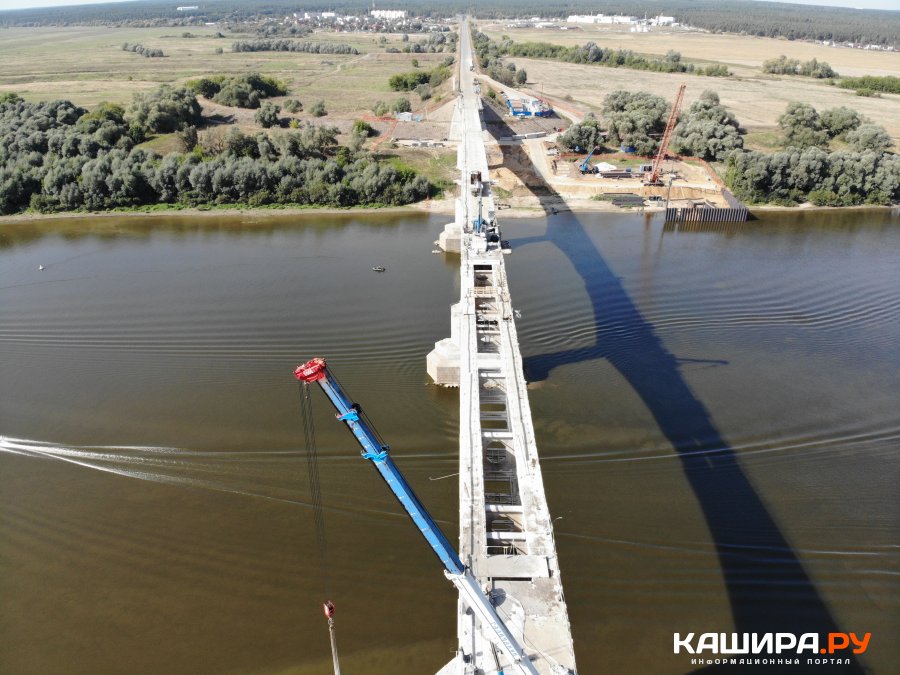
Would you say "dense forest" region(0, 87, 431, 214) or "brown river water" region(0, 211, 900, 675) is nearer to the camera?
"brown river water" region(0, 211, 900, 675)

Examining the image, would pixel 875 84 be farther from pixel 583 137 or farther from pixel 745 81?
pixel 583 137

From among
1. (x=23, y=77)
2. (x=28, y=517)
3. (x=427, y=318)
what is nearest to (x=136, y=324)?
(x=28, y=517)

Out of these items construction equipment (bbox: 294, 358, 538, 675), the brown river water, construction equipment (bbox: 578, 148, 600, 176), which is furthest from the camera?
construction equipment (bbox: 578, 148, 600, 176)

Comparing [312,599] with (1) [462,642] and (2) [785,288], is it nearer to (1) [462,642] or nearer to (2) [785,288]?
(1) [462,642]

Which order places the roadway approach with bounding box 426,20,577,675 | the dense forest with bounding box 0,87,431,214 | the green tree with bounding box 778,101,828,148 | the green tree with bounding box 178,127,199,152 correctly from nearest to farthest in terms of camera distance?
1. the roadway approach with bounding box 426,20,577,675
2. the dense forest with bounding box 0,87,431,214
3. the green tree with bounding box 178,127,199,152
4. the green tree with bounding box 778,101,828,148

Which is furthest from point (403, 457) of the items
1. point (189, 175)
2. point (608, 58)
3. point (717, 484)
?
point (608, 58)

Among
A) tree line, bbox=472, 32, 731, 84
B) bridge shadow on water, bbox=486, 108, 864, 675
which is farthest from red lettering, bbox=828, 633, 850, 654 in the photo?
tree line, bbox=472, 32, 731, 84

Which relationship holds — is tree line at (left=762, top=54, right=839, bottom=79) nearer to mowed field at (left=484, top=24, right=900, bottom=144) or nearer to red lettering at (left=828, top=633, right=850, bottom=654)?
mowed field at (left=484, top=24, right=900, bottom=144)
